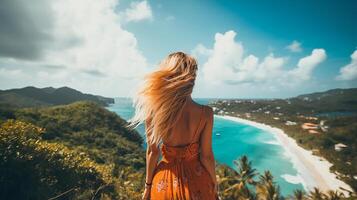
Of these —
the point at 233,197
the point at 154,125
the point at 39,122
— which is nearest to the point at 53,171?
the point at 154,125

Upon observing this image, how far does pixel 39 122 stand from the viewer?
110 feet

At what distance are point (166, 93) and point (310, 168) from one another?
46.6 m

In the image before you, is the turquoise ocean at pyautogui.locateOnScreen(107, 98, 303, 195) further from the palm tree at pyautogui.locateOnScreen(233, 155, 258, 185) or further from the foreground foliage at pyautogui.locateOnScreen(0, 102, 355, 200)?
the foreground foliage at pyautogui.locateOnScreen(0, 102, 355, 200)

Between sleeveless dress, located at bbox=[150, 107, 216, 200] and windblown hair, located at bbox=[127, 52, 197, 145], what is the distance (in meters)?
0.15

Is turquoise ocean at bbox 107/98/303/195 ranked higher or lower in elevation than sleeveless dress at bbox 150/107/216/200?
lower

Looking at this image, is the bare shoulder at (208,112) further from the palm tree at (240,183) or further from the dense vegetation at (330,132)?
the dense vegetation at (330,132)

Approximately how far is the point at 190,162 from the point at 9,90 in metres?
101

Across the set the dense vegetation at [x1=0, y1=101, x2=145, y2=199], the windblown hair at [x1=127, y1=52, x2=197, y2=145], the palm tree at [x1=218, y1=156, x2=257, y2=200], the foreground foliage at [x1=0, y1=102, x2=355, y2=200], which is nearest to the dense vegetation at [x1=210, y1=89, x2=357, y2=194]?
the palm tree at [x1=218, y1=156, x2=257, y2=200]

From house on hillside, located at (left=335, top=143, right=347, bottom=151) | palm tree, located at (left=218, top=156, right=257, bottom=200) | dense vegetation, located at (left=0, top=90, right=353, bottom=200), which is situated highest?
dense vegetation, located at (left=0, top=90, right=353, bottom=200)

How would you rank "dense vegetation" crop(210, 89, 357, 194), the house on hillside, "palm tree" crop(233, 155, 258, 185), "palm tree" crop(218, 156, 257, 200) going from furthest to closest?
the house on hillside
"dense vegetation" crop(210, 89, 357, 194)
"palm tree" crop(233, 155, 258, 185)
"palm tree" crop(218, 156, 257, 200)

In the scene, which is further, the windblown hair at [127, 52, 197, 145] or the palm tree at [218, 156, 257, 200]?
the palm tree at [218, 156, 257, 200]

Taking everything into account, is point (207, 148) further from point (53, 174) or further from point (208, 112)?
point (53, 174)

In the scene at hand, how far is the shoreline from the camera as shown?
32.7 m

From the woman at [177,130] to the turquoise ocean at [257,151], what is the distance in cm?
2600
